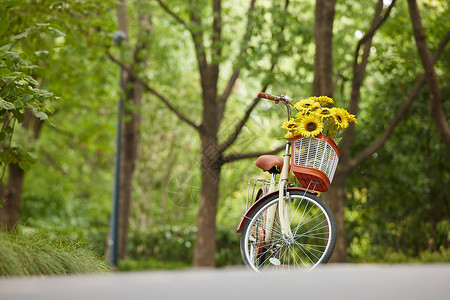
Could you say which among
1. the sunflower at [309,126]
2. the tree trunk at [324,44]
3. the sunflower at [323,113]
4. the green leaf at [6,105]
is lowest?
the sunflower at [309,126]

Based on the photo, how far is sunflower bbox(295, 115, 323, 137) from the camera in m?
3.53

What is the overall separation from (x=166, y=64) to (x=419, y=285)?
1054 cm

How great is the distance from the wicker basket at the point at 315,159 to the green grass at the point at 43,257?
1.57 metres

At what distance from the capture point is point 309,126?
3.59 m

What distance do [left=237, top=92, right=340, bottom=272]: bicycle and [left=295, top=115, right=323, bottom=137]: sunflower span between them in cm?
5

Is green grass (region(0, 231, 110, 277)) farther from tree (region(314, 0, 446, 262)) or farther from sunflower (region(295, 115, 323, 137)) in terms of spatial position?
tree (region(314, 0, 446, 262))

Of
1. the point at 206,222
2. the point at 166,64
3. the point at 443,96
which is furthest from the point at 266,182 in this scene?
the point at 166,64

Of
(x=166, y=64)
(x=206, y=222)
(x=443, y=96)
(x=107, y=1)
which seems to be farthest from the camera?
(x=166, y=64)

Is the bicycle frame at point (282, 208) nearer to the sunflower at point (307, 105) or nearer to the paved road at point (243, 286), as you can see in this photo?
the sunflower at point (307, 105)

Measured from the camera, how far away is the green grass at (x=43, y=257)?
10.8 feet

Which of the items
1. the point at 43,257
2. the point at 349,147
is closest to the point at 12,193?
the point at 349,147

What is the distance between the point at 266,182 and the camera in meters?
3.98

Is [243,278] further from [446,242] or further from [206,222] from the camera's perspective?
[446,242]

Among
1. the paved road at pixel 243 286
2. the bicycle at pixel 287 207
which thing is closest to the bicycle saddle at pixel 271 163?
the bicycle at pixel 287 207
